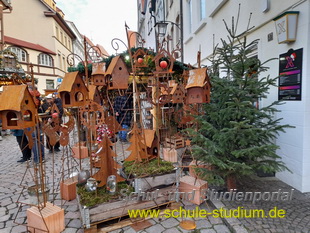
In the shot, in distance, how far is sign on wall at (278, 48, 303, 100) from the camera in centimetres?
318

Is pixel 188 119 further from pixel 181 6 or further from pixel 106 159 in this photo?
pixel 181 6

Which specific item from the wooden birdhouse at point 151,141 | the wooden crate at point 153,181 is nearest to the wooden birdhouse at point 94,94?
the wooden birdhouse at point 151,141

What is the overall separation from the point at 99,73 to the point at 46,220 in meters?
1.88

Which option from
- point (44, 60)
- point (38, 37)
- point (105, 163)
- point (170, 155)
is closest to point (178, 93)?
point (170, 155)

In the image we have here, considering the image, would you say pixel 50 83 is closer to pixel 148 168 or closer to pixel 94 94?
pixel 94 94

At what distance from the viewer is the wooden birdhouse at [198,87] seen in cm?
266

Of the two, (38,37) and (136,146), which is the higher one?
(38,37)

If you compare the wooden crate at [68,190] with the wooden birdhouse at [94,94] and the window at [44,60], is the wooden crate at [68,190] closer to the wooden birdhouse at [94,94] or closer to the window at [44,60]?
the wooden birdhouse at [94,94]

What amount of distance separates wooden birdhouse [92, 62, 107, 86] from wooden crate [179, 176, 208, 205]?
1.93 metres

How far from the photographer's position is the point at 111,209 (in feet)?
8.43

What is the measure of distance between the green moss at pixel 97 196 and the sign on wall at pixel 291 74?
116 inches

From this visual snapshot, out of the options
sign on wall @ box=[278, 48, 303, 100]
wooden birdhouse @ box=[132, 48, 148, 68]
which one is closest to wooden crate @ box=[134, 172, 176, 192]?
wooden birdhouse @ box=[132, 48, 148, 68]

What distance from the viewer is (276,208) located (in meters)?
2.78

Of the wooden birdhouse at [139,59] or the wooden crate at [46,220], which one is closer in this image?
the wooden crate at [46,220]
